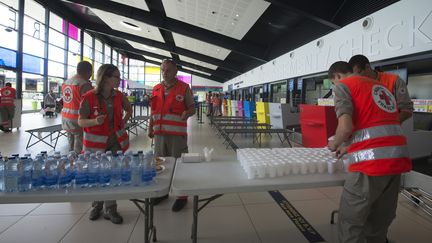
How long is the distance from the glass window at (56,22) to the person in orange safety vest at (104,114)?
43.7 ft

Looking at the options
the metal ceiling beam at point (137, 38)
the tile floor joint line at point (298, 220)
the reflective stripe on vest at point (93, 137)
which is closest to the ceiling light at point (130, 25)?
the metal ceiling beam at point (137, 38)

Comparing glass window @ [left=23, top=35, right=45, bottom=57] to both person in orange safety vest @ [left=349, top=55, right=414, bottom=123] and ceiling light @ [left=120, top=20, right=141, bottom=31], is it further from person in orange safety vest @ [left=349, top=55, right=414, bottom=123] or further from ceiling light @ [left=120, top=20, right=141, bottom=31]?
person in orange safety vest @ [left=349, top=55, right=414, bottom=123]

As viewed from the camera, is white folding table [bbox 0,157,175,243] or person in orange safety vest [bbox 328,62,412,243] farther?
person in orange safety vest [bbox 328,62,412,243]

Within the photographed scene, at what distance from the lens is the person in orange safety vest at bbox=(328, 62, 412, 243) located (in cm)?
136

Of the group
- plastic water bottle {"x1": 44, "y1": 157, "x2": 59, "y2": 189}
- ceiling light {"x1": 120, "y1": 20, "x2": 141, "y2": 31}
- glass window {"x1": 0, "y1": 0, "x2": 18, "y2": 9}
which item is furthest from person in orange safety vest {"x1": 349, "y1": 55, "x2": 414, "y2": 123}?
ceiling light {"x1": 120, "y1": 20, "x2": 141, "y2": 31}

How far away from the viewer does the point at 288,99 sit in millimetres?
8570

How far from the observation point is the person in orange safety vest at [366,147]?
4.47 ft

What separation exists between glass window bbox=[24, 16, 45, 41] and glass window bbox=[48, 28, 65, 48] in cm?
62

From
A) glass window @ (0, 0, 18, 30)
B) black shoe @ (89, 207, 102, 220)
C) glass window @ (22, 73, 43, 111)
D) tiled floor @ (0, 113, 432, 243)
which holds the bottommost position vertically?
tiled floor @ (0, 113, 432, 243)

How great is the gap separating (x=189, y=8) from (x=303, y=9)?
3742 mm

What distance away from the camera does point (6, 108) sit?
678cm

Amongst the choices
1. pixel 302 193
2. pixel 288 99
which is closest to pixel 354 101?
pixel 302 193

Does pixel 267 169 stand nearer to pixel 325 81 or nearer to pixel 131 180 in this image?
pixel 131 180

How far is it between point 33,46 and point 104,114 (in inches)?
468
